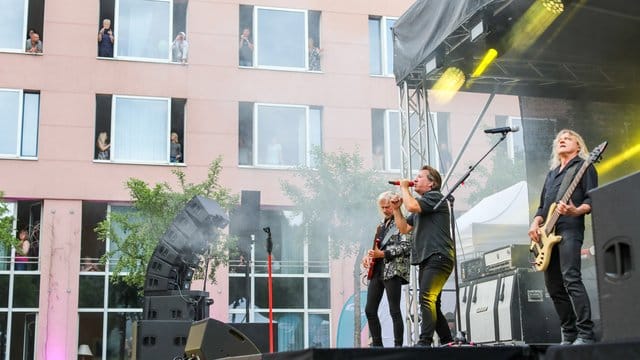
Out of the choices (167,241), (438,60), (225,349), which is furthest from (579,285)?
(167,241)

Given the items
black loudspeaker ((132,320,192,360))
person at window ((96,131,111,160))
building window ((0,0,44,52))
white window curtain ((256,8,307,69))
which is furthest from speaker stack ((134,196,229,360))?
building window ((0,0,44,52))

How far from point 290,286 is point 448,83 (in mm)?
11376

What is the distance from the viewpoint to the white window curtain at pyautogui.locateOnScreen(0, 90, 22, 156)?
64.7 feet

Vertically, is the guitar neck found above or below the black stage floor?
above

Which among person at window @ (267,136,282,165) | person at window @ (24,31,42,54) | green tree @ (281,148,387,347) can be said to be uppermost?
person at window @ (24,31,42,54)

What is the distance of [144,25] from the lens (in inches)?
814

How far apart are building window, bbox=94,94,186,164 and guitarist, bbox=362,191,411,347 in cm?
1366

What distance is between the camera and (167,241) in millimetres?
9914

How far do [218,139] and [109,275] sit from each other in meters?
4.10

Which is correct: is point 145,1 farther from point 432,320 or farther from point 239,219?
point 432,320

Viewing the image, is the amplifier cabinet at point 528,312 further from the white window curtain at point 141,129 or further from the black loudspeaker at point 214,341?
the white window curtain at point 141,129

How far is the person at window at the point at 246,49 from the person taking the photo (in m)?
20.3

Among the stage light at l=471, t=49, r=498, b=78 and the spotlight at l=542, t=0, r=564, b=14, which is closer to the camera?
the spotlight at l=542, t=0, r=564, b=14

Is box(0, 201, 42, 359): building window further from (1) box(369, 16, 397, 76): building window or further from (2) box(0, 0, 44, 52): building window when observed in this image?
(1) box(369, 16, 397, 76): building window
